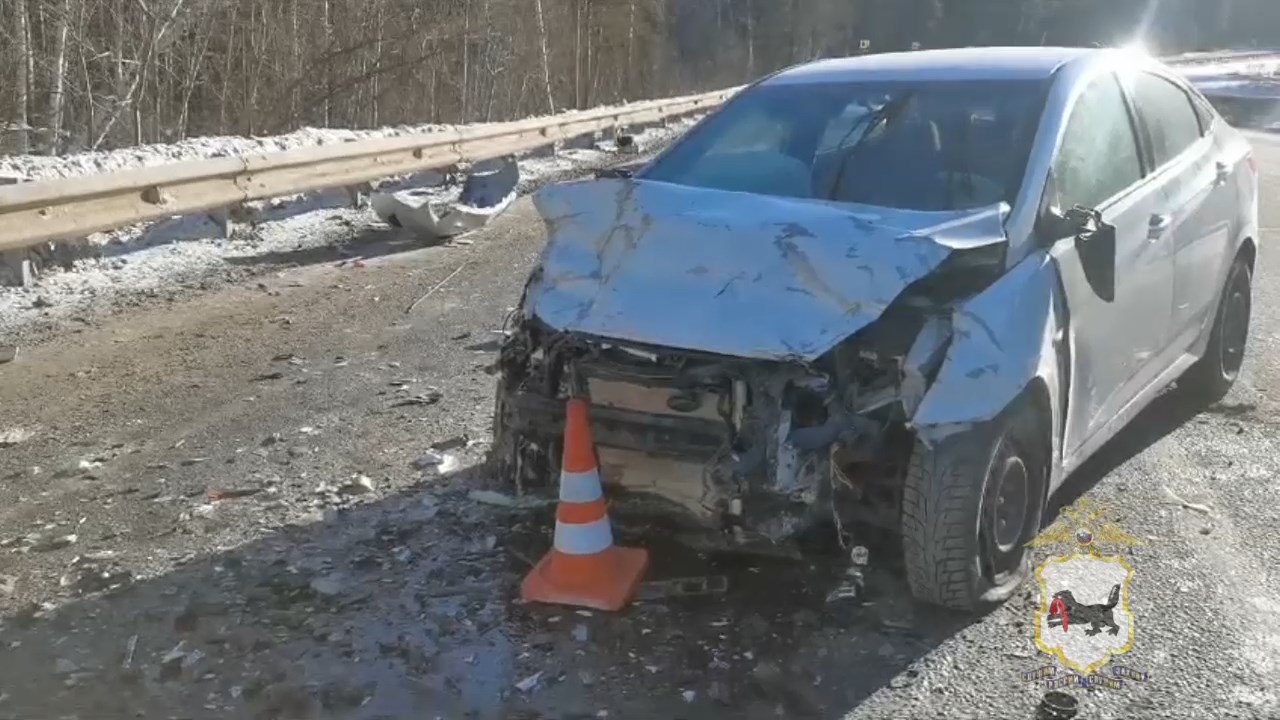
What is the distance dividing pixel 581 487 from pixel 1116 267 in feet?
6.88

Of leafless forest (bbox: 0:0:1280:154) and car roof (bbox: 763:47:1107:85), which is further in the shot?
leafless forest (bbox: 0:0:1280:154)

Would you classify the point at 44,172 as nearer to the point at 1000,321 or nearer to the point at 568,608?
the point at 568,608

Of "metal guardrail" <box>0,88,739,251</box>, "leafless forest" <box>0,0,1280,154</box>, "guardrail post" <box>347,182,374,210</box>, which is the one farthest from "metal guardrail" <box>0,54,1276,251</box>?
"leafless forest" <box>0,0,1280,154</box>

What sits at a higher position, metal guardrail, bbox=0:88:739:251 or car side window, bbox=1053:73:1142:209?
car side window, bbox=1053:73:1142:209

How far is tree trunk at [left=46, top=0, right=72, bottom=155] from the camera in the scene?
51.3 ft

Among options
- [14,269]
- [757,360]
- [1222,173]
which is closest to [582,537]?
[757,360]

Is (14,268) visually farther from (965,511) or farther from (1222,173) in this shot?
(1222,173)

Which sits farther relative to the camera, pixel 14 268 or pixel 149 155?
pixel 149 155

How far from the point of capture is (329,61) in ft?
77.4

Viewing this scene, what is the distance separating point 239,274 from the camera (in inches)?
350

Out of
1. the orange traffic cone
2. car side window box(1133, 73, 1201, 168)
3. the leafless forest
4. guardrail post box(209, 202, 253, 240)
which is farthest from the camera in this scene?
the leafless forest

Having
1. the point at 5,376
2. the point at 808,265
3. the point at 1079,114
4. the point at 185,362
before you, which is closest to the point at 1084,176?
the point at 1079,114

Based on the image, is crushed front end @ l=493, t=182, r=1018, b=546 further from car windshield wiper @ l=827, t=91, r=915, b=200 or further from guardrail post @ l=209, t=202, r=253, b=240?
guardrail post @ l=209, t=202, r=253, b=240

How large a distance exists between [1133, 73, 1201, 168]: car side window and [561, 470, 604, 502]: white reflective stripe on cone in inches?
112
